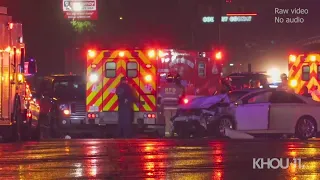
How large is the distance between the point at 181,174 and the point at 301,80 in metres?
16.8

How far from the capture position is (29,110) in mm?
22047

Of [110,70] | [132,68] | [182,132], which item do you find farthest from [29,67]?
[182,132]

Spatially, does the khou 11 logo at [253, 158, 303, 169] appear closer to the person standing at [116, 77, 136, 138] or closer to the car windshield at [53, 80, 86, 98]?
the person standing at [116, 77, 136, 138]

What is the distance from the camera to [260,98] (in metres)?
23.9

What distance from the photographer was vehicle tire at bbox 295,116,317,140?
2314cm

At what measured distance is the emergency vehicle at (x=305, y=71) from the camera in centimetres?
2848

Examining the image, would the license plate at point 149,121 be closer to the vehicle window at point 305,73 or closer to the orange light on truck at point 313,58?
the vehicle window at point 305,73

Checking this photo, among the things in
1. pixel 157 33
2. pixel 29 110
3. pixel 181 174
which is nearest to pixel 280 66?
pixel 157 33

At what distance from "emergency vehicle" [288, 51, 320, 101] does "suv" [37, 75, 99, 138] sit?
23.7 feet

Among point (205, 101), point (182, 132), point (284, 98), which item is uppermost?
point (284, 98)

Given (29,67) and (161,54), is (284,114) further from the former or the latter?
(29,67)

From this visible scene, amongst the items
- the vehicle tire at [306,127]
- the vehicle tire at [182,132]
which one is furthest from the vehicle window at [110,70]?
the vehicle tire at [306,127]

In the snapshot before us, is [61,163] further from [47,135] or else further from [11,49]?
[47,135]

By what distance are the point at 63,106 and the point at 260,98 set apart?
5585 mm
